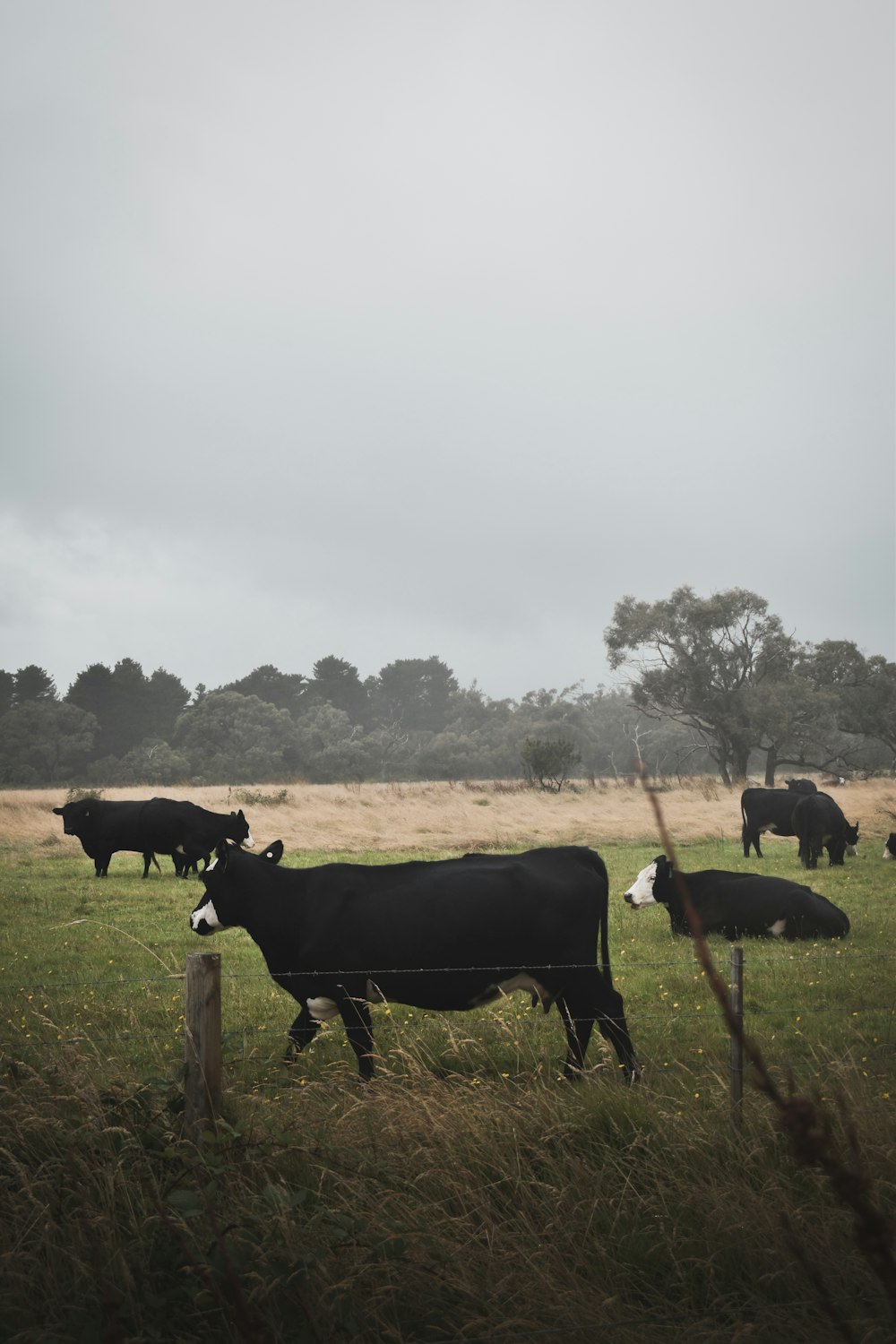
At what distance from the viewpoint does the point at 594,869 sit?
25.6ft

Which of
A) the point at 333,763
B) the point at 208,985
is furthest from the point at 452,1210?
the point at 333,763

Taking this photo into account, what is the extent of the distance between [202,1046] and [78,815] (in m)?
17.4

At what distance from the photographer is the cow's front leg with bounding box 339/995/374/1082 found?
270 inches

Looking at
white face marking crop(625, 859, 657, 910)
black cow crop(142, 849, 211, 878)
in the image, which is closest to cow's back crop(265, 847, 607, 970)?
white face marking crop(625, 859, 657, 910)

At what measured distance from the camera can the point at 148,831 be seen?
20125mm

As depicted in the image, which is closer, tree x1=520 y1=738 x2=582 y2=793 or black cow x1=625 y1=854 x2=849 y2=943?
black cow x1=625 y1=854 x2=849 y2=943

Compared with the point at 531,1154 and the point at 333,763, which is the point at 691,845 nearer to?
the point at 531,1154

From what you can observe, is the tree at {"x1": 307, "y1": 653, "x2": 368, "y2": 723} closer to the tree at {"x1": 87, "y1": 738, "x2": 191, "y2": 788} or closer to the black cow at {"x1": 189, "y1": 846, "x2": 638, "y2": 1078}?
the tree at {"x1": 87, "y1": 738, "x2": 191, "y2": 788}

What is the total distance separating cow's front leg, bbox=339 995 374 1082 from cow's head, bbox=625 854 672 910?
684 cm

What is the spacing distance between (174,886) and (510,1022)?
11.8 metres

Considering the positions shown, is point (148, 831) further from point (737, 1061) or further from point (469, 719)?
point (469, 719)

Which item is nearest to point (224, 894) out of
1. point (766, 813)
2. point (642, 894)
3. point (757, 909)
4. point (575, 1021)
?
point (575, 1021)

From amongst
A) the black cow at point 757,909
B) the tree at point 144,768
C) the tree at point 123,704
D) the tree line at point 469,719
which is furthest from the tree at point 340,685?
the black cow at point 757,909

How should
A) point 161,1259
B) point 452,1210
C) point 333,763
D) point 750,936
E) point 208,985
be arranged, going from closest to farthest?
1. point 161,1259
2. point 452,1210
3. point 208,985
4. point 750,936
5. point 333,763
